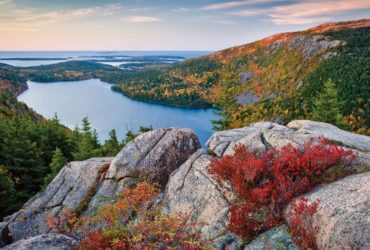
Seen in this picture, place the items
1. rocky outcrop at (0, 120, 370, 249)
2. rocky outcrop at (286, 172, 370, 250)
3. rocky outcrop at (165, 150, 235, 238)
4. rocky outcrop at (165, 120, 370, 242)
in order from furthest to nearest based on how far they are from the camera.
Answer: rocky outcrop at (165, 120, 370, 242), rocky outcrop at (165, 150, 235, 238), rocky outcrop at (0, 120, 370, 249), rocky outcrop at (286, 172, 370, 250)

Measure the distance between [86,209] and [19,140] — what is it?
30954mm

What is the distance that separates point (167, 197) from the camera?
18656mm

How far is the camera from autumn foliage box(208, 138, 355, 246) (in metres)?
12.0

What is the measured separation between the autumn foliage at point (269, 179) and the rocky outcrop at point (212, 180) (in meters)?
1.13

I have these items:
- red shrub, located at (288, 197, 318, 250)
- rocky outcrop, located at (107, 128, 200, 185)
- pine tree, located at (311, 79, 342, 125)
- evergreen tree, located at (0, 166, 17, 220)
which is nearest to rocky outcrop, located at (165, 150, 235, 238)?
rocky outcrop, located at (107, 128, 200, 185)

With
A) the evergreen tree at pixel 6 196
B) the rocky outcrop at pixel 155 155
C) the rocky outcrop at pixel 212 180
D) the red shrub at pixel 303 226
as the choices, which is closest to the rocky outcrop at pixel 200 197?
the rocky outcrop at pixel 212 180

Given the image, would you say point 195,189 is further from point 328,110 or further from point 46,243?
point 328,110

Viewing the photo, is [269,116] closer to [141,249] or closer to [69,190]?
[69,190]

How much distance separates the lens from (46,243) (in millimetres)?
10406

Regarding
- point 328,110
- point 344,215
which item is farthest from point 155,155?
point 328,110

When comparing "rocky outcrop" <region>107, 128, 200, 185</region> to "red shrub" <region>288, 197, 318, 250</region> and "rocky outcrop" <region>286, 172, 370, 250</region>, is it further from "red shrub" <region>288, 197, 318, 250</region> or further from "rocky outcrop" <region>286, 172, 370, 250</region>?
Answer: "red shrub" <region>288, 197, 318, 250</region>

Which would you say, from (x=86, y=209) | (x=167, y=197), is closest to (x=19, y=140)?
(x=86, y=209)

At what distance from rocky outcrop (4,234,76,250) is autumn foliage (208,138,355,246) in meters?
6.08

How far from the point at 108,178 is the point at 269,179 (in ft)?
45.5
